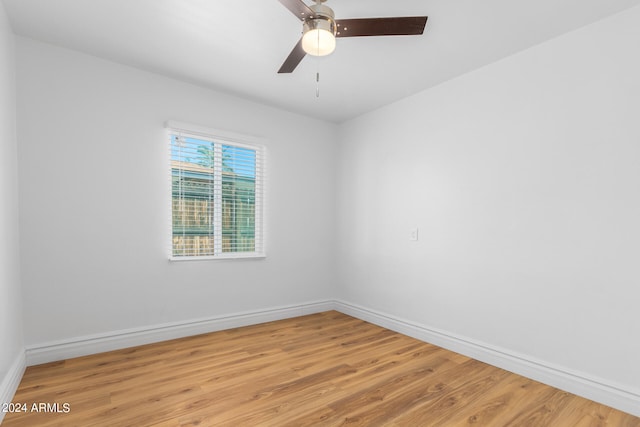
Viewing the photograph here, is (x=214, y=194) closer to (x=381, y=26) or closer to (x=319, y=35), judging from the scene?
(x=319, y=35)

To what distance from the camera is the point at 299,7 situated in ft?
5.37

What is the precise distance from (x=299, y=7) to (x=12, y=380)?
2.85m

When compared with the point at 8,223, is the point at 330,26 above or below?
above

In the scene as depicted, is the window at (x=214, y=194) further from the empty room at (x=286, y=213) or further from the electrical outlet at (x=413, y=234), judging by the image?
the electrical outlet at (x=413, y=234)

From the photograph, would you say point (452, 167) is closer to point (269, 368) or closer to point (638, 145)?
point (638, 145)

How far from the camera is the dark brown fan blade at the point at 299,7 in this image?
160 centimetres

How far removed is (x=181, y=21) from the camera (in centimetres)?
222

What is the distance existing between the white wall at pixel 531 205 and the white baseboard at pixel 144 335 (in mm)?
1310

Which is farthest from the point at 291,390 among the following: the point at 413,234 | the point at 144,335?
the point at 413,234

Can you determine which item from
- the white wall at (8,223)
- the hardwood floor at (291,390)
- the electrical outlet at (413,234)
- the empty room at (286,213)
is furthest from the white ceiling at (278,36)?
the hardwood floor at (291,390)

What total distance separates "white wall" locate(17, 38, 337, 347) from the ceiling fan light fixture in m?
1.91

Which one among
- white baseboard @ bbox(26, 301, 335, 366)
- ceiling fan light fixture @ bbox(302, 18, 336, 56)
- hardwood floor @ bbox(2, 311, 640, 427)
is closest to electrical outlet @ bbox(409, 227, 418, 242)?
hardwood floor @ bbox(2, 311, 640, 427)

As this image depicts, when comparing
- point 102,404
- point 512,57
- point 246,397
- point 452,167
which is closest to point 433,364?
point 246,397

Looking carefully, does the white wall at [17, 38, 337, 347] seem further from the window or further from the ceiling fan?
the ceiling fan
